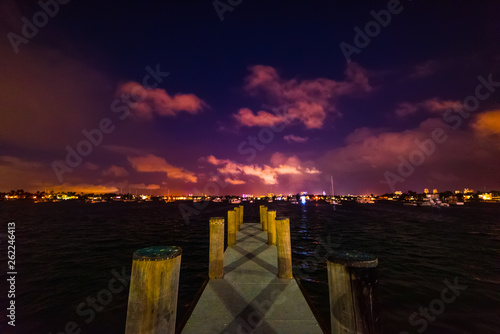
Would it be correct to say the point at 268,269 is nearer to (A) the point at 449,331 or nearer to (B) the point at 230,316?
(B) the point at 230,316

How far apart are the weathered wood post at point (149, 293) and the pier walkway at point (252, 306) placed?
171 centimetres

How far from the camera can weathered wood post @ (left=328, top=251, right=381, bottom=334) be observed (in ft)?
9.36

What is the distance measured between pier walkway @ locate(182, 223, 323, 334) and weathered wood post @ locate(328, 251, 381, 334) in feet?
7.92

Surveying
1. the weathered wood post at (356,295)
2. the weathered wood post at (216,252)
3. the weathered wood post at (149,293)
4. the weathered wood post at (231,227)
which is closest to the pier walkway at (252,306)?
the weathered wood post at (216,252)

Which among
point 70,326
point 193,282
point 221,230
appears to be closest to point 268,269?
point 221,230

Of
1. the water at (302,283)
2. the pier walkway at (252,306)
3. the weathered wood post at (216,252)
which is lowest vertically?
the water at (302,283)

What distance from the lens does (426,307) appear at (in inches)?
348

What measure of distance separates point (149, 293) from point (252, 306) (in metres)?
3.37

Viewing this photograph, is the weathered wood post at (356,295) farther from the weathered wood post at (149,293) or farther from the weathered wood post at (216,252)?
the weathered wood post at (216,252)

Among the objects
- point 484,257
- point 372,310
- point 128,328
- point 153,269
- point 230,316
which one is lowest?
point 484,257

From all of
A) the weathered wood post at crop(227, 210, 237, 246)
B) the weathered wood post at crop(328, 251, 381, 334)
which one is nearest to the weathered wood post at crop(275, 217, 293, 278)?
the weathered wood post at crop(328, 251, 381, 334)

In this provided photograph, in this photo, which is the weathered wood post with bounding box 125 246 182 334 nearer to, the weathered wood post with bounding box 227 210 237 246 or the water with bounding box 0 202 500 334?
the water with bounding box 0 202 500 334

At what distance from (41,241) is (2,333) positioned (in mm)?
21503

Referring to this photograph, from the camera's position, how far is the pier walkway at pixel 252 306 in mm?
4957
